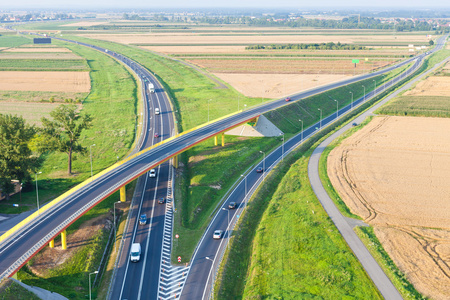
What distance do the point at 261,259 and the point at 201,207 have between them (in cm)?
1927

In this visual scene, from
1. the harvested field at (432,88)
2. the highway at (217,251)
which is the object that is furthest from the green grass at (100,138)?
the harvested field at (432,88)

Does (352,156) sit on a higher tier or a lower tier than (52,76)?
lower

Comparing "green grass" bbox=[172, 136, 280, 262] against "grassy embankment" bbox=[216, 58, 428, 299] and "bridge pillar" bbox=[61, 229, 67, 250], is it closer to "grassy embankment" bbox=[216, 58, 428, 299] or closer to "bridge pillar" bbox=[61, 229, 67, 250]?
"grassy embankment" bbox=[216, 58, 428, 299]

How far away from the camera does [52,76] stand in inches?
7854

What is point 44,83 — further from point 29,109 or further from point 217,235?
point 217,235

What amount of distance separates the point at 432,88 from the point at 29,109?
482ft

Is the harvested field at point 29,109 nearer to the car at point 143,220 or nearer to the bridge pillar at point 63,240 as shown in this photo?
the car at point 143,220

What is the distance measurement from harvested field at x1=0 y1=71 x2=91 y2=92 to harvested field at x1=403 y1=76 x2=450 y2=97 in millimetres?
123875

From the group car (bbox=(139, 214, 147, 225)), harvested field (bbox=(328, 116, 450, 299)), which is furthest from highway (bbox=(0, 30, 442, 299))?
harvested field (bbox=(328, 116, 450, 299))

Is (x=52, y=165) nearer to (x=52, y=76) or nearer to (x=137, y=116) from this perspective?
(x=137, y=116)

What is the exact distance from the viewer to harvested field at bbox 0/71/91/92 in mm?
173938

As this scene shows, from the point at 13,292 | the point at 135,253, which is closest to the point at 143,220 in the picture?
the point at 135,253

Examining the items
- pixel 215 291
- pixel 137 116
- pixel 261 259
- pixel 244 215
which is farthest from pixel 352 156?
pixel 137 116

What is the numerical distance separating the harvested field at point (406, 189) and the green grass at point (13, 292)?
150 feet
